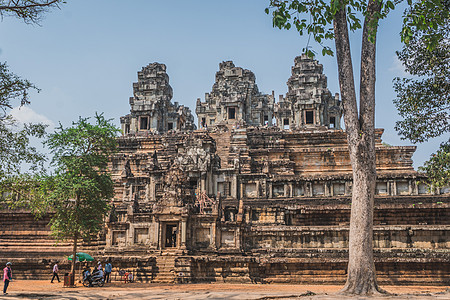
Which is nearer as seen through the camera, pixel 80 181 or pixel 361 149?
pixel 361 149

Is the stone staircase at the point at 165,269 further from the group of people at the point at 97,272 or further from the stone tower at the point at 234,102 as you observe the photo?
the stone tower at the point at 234,102

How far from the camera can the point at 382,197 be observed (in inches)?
1211

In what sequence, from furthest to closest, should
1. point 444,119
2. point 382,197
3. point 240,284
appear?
point 382,197, point 240,284, point 444,119

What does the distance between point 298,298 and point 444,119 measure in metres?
10.1

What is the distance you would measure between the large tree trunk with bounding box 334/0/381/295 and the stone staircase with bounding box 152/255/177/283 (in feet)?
33.6

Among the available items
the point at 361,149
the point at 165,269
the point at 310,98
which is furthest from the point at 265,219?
the point at 310,98

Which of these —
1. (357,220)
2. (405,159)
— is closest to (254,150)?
(405,159)

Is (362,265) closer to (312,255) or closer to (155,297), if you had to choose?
(155,297)

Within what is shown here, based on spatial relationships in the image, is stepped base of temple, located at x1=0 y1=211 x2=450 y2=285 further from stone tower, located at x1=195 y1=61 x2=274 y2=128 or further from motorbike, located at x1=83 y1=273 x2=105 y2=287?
stone tower, located at x1=195 y1=61 x2=274 y2=128

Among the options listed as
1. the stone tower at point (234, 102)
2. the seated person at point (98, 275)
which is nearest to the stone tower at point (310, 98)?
the stone tower at point (234, 102)

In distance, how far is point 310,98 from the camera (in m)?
57.3

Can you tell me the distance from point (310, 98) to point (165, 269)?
39438 millimetres

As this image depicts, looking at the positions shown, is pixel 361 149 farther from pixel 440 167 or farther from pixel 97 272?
pixel 97 272

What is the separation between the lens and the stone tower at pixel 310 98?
57.0 metres
